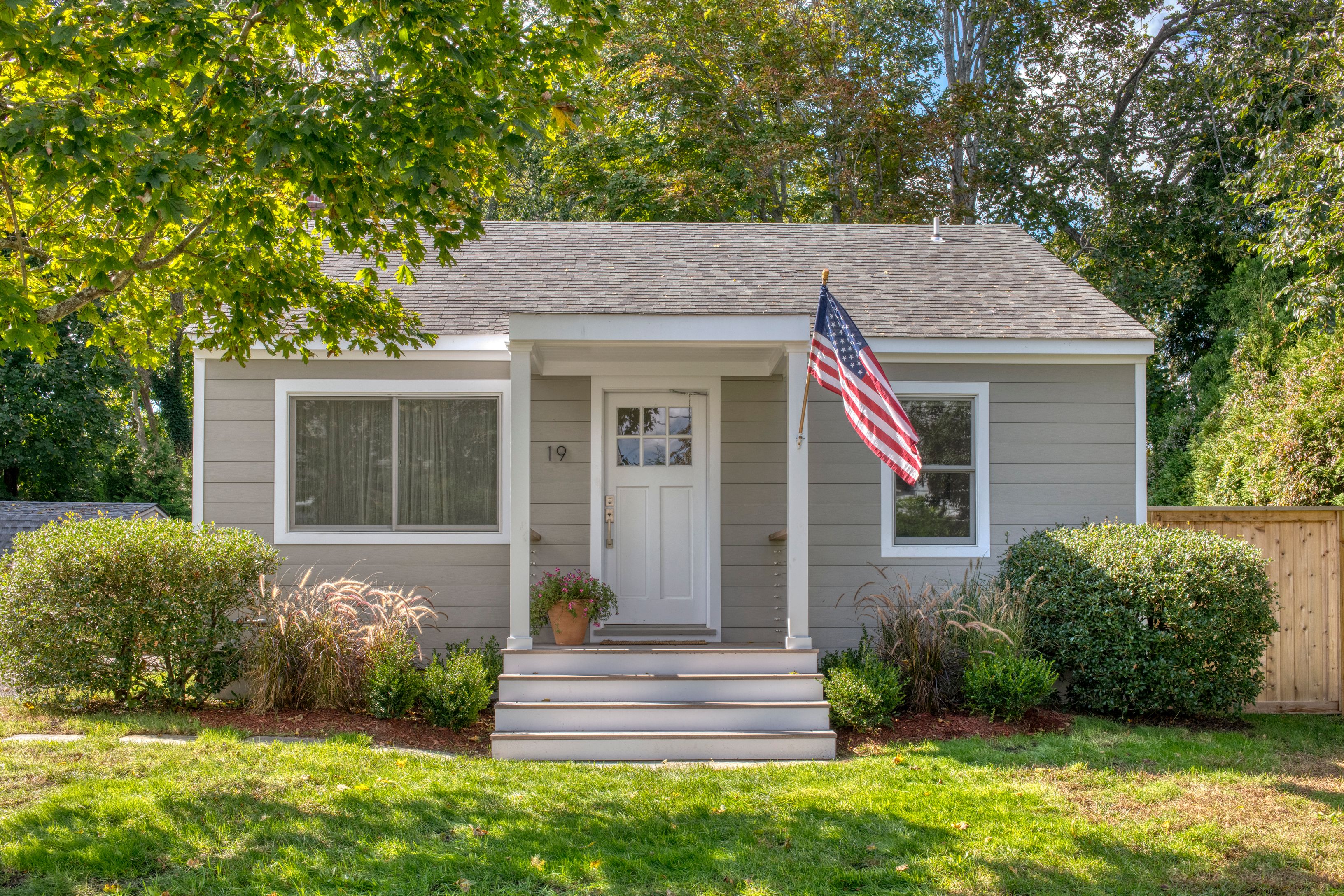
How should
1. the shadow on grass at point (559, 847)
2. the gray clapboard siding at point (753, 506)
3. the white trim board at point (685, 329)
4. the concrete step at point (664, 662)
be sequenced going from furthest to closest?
the gray clapboard siding at point (753, 506) < the white trim board at point (685, 329) < the concrete step at point (664, 662) < the shadow on grass at point (559, 847)

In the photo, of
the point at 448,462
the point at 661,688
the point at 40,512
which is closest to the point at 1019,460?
the point at 661,688

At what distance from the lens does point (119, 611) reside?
20.5 ft

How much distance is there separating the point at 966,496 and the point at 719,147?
10.7m

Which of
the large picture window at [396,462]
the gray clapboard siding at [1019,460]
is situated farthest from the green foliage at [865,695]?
the large picture window at [396,462]

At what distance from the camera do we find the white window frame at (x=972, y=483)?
25.4 feet

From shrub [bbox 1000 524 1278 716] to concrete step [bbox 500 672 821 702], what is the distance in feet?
6.80

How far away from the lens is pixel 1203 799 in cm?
489

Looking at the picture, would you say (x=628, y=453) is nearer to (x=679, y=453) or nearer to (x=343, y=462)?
(x=679, y=453)

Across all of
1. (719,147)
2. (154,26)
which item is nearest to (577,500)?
(154,26)

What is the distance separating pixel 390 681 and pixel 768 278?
5.08 meters

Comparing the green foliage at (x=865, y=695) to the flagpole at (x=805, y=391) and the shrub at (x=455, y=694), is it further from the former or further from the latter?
the shrub at (x=455, y=694)

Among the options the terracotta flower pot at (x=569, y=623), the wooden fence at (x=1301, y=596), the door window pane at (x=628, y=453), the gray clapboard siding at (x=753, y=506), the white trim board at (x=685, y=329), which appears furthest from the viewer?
the door window pane at (x=628, y=453)

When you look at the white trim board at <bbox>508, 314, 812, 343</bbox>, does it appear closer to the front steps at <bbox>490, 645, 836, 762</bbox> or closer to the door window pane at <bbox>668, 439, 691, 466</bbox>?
the door window pane at <bbox>668, 439, 691, 466</bbox>

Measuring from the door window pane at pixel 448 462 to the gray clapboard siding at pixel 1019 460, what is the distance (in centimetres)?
285
